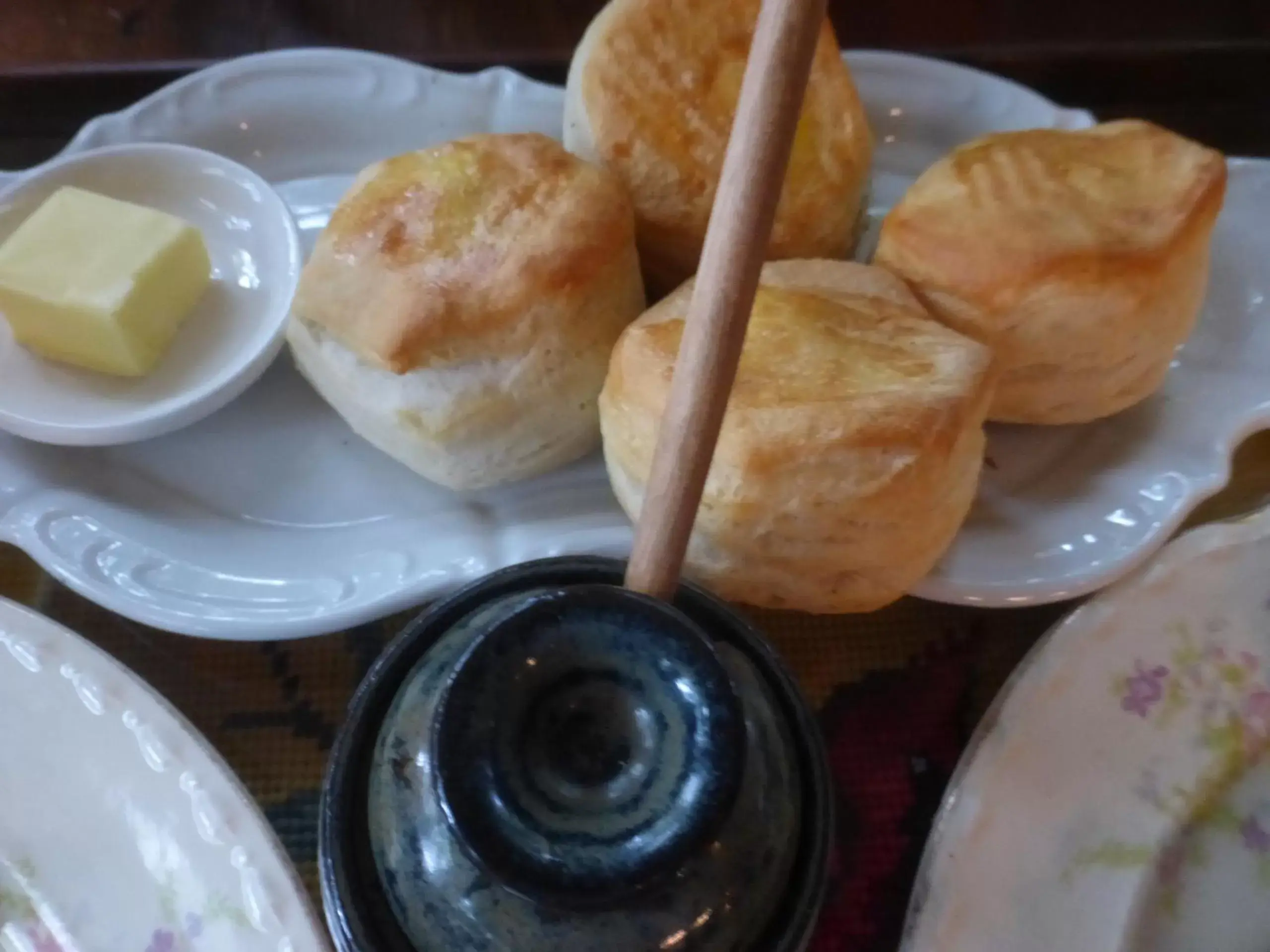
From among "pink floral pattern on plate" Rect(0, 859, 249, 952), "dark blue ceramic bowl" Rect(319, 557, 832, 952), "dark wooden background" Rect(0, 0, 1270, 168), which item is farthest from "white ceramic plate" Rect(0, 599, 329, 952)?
"dark wooden background" Rect(0, 0, 1270, 168)

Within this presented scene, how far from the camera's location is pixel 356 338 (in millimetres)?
649

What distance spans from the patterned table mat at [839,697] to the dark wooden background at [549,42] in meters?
0.42

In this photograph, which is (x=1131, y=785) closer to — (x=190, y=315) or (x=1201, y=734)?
(x=1201, y=734)

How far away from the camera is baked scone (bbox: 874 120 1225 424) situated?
2.13 feet

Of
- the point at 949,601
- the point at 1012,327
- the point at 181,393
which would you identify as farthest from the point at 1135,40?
the point at 181,393

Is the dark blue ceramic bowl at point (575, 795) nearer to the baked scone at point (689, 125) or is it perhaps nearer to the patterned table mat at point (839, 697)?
the patterned table mat at point (839, 697)

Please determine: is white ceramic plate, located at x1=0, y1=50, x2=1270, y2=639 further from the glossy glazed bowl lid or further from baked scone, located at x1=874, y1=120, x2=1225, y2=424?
the glossy glazed bowl lid

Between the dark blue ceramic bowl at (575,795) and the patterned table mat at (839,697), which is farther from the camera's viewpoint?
the patterned table mat at (839,697)

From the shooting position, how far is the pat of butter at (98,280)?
27.4 inches

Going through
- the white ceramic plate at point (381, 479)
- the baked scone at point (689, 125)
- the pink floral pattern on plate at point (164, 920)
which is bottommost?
the pink floral pattern on plate at point (164, 920)

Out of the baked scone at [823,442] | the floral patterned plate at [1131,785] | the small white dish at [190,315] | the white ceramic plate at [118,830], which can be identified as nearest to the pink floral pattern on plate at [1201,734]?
the floral patterned plate at [1131,785]

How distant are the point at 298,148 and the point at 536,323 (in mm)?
379

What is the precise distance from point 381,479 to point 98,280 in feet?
0.76

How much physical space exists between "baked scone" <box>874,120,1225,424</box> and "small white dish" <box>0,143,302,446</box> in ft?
1.51
